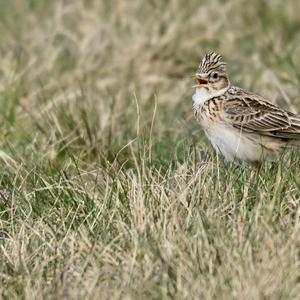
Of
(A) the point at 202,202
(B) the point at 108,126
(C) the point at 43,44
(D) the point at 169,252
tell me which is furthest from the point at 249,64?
(D) the point at 169,252

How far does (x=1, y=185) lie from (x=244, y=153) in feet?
4.97

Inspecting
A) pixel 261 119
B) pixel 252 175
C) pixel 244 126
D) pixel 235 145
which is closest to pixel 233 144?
pixel 235 145

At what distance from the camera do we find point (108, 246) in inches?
239

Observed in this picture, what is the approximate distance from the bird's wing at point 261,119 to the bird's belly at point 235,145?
0.06 meters

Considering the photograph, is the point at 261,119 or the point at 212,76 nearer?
the point at 261,119

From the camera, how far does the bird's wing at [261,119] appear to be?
24.6ft

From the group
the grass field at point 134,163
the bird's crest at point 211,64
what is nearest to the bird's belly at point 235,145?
the grass field at point 134,163

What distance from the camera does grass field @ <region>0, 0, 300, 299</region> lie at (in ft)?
19.1

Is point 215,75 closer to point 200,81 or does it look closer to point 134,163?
point 200,81

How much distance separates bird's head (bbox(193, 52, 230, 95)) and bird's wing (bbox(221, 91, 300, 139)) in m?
0.15

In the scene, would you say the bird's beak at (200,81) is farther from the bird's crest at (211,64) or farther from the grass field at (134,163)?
the grass field at (134,163)

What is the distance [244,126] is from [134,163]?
2.48ft

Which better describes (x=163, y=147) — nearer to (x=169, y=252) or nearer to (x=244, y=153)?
(x=244, y=153)

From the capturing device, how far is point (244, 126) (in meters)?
7.50
